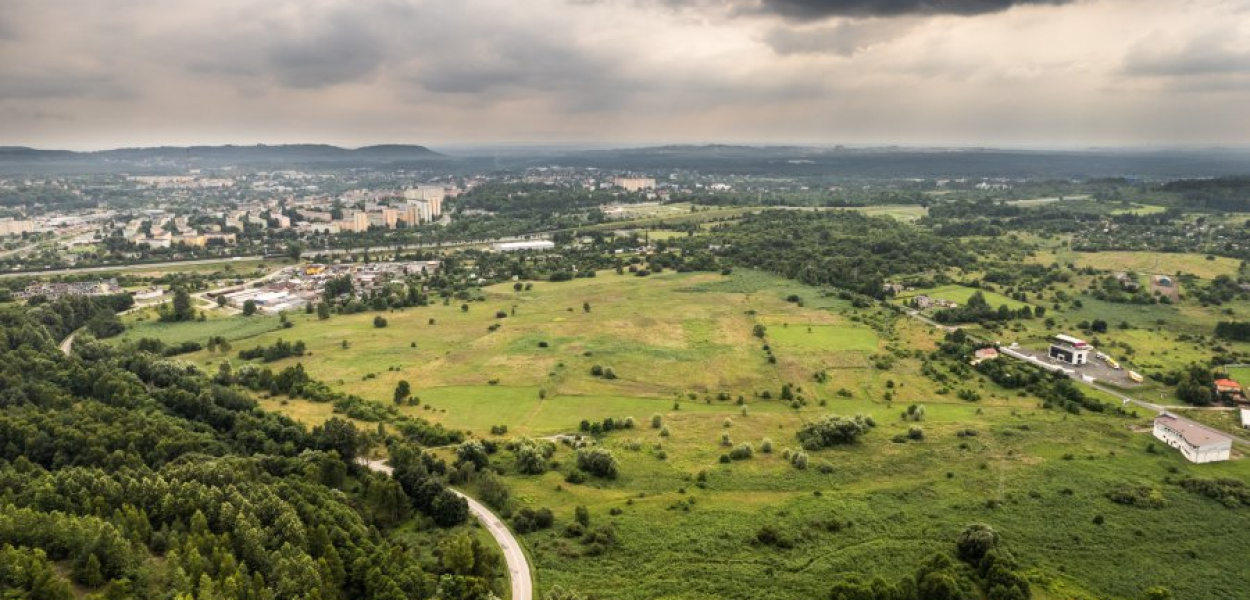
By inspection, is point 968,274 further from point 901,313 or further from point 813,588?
point 813,588

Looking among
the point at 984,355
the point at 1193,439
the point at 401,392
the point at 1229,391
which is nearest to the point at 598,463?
the point at 401,392

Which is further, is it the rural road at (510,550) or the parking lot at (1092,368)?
the parking lot at (1092,368)

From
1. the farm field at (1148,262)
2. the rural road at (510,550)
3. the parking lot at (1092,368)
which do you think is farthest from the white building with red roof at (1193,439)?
the farm field at (1148,262)

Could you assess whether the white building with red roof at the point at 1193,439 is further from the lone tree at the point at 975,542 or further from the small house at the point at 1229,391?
the lone tree at the point at 975,542

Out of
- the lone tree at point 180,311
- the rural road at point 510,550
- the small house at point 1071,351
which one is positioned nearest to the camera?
the rural road at point 510,550

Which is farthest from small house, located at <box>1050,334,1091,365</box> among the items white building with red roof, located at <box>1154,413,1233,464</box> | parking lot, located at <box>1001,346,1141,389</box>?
white building with red roof, located at <box>1154,413,1233,464</box>

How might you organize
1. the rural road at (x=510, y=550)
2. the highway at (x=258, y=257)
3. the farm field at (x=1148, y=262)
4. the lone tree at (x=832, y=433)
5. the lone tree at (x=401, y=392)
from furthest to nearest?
1. the highway at (x=258, y=257)
2. the farm field at (x=1148, y=262)
3. the lone tree at (x=401, y=392)
4. the lone tree at (x=832, y=433)
5. the rural road at (x=510, y=550)
